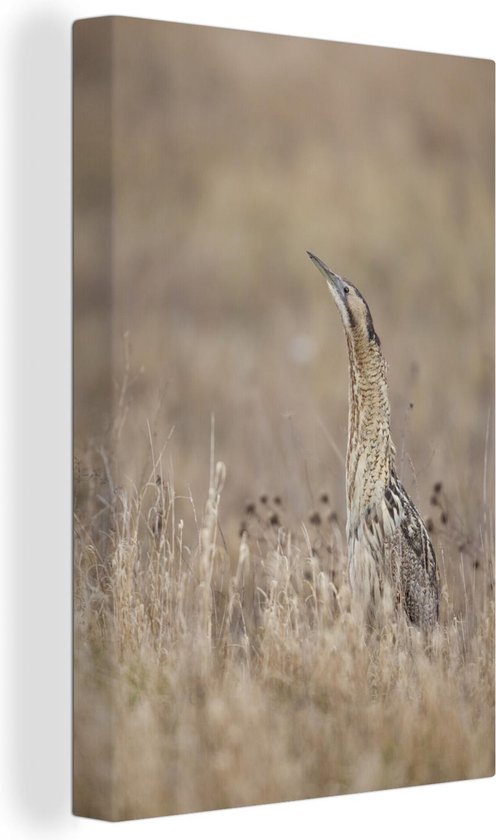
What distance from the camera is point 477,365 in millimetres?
5094

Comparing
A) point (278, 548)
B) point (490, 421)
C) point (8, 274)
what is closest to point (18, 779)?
point (278, 548)

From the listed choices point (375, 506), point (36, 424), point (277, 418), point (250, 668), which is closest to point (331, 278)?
point (277, 418)

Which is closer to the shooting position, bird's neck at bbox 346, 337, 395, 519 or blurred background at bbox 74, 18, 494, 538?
blurred background at bbox 74, 18, 494, 538

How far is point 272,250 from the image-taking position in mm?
4719

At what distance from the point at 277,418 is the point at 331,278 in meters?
0.44

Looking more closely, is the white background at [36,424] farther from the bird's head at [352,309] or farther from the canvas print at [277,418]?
the bird's head at [352,309]

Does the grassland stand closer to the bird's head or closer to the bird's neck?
the bird's neck

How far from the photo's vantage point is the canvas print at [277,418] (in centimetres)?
437

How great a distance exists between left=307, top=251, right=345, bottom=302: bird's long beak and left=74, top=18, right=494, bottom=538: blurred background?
0.02 metres

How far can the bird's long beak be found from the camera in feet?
15.8

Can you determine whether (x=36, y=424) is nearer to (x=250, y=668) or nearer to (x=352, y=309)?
(x=250, y=668)

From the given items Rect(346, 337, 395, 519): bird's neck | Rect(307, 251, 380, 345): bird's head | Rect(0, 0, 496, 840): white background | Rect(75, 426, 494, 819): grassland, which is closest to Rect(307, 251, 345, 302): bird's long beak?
Rect(307, 251, 380, 345): bird's head

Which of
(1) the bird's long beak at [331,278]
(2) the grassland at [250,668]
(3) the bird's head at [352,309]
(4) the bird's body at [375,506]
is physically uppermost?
(1) the bird's long beak at [331,278]

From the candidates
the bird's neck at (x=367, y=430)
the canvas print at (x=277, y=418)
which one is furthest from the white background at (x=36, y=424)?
the bird's neck at (x=367, y=430)
